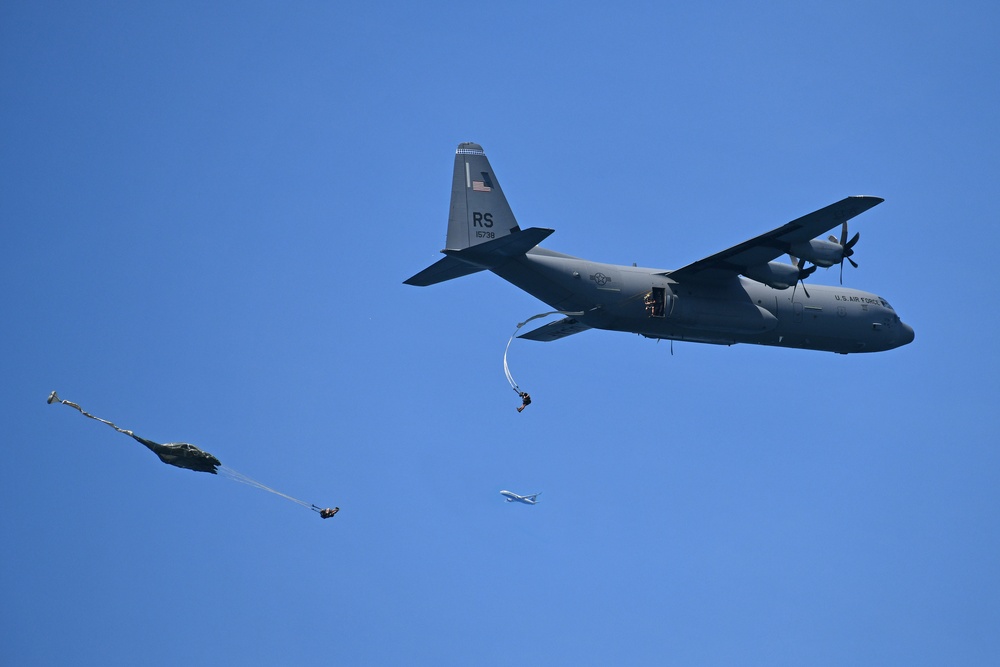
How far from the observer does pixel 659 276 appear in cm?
3512

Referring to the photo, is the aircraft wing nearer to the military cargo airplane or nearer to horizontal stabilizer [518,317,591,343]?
the military cargo airplane

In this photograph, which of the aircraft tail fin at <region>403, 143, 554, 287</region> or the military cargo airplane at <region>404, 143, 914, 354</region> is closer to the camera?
the aircraft tail fin at <region>403, 143, 554, 287</region>

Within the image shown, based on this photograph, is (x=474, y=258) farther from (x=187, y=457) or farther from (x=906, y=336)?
(x=906, y=336)

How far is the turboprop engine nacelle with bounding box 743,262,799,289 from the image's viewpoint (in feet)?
117

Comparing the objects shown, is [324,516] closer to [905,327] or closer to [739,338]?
[739,338]

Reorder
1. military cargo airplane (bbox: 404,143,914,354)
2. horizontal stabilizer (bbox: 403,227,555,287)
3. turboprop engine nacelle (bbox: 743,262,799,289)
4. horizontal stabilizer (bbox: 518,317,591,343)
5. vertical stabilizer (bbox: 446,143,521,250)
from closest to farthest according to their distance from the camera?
1. horizontal stabilizer (bbox: 403,227,555,287)
2. military cargo airplane (bbox: 404,143,914,354)
3. vertical stabilizer (bbox: 446,143,521,250)
4. turboprop engine nacelle (bbox: 743,262,799,289)
5. horizontal stabilizer (bbox: 518,317,591,343)

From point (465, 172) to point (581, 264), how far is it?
468cm

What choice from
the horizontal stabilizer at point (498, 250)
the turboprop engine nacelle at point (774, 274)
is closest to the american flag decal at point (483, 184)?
the horizontal stabilizer at point (498, 250)

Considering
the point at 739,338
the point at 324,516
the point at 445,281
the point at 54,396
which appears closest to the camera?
the point at 54,396

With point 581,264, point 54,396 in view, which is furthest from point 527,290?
point 54,396

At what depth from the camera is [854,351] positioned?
3950cm

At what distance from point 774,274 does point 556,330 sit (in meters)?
7.68

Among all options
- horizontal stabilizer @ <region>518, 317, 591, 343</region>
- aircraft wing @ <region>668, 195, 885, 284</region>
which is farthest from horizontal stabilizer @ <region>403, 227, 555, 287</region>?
aircraft wing @ <region>668, 195, 885, 284</region>

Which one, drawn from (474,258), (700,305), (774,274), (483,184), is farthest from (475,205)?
(774,274)
